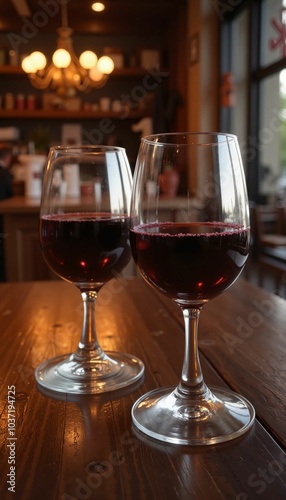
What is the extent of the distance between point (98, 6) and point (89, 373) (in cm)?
532

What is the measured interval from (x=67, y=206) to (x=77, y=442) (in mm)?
333

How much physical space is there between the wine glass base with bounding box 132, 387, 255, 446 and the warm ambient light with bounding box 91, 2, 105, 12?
5.34 meters

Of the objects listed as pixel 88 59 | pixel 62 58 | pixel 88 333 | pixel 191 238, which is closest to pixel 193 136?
pixel 191 238

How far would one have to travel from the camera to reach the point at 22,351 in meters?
0.75

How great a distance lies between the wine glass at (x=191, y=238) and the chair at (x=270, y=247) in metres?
3.26

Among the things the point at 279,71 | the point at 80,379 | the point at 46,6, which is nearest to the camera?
the point at 80,379

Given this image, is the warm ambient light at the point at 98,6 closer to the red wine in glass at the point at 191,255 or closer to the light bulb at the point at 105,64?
the light bulb at the point at 105,64

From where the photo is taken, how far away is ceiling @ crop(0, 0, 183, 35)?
5207mm

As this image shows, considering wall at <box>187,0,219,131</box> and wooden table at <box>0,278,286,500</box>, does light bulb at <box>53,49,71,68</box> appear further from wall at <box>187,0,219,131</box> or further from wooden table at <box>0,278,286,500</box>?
wooden table at <box>0,278,286,500</box>

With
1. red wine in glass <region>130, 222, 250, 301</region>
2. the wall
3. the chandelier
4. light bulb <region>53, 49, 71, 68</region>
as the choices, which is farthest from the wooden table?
the wall

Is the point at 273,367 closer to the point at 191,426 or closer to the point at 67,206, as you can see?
the point at 191,426

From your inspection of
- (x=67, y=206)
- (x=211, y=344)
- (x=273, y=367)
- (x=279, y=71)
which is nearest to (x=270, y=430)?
(x=273, y=367)

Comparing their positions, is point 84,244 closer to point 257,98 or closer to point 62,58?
point 62,58

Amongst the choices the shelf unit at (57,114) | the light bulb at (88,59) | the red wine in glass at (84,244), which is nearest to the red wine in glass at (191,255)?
the red wine in glass at (84,244)
